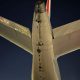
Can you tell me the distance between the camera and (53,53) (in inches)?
153

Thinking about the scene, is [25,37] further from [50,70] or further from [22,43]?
[50,70]

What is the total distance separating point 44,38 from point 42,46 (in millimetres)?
150

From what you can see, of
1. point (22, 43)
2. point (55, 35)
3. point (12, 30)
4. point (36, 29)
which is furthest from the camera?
point (22, 43)

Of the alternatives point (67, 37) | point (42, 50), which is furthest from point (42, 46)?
point (67, 37)

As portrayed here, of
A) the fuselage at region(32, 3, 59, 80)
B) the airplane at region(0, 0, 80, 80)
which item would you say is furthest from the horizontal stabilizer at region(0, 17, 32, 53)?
the fuselage at region(32, 3, 59, 80)

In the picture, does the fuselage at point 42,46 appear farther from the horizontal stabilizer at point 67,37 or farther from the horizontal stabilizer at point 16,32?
the horizontal stabilizer at point 16,32

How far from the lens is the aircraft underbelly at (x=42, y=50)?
3482 mm

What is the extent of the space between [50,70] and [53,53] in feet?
0.88

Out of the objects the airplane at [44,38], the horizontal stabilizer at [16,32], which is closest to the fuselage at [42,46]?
the airplane at [44,38]

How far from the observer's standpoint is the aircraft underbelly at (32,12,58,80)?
137 inches

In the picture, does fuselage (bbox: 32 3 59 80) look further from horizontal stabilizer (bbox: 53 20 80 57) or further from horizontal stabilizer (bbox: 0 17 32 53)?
horizontal stabilizer (bbox: 0 17 32 53)

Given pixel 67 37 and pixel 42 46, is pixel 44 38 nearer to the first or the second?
pixel 42 46

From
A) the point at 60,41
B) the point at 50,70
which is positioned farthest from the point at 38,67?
the point at 60,41

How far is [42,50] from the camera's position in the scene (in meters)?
3.71
